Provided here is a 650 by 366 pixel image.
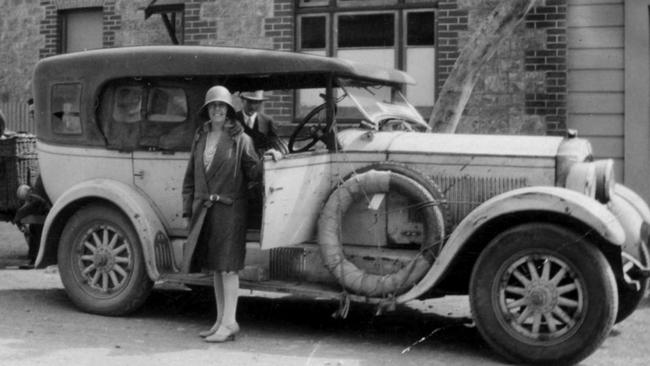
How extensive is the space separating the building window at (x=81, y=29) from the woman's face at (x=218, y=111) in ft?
27.9

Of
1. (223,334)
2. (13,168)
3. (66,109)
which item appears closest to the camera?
(223,334)

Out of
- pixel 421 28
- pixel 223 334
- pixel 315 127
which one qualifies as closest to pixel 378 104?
pixel 315 127

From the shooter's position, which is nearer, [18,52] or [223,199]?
[223,199]

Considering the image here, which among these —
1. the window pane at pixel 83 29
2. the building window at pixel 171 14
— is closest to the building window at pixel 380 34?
the building window at pixel 171 14

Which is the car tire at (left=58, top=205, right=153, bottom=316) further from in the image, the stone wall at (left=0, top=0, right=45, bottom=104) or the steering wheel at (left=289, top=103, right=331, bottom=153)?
the stone wall at (left=0, top=0, right=45, bottom=104)

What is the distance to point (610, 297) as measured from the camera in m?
5.69

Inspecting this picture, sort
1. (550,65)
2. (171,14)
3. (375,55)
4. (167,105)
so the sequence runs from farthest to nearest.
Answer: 1. (171,14)
2. (375,55)
3. (550,65)
4. (167,105)

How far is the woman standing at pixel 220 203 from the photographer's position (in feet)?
21.4

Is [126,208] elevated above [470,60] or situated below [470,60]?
below

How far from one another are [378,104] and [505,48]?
472cm

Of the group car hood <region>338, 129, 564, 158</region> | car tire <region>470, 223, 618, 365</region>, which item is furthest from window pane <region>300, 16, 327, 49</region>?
car tire <region>470, 223, 618, 365</region>

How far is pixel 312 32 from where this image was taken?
1267 cm

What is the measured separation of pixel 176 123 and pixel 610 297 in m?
3.48

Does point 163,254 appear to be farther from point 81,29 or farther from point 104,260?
point 81,29
